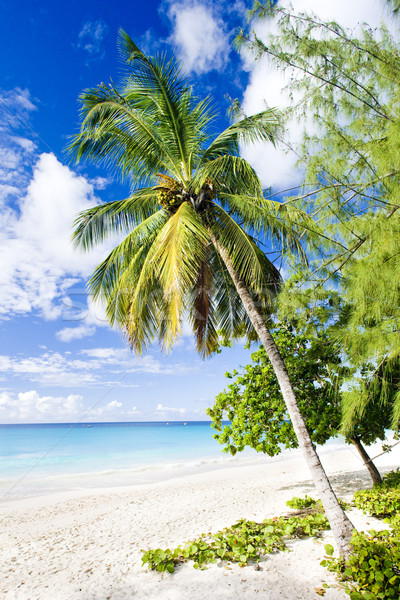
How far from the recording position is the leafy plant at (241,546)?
162 inches

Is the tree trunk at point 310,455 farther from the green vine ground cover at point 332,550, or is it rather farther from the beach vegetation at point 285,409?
the beach vegetation at point 285,409

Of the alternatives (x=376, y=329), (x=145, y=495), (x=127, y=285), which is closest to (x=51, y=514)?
(x=145, y=495)

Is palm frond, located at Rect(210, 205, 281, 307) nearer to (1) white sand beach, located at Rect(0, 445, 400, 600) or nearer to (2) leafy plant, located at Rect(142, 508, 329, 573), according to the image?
(2) leafy plant, located at Rect(142, 508, 329, 573)

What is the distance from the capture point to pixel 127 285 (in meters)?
6.63

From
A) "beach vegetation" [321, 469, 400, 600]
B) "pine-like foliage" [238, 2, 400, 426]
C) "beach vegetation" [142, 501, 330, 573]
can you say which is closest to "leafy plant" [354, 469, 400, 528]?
"beach vegetation" [321, 469, 400, 600]

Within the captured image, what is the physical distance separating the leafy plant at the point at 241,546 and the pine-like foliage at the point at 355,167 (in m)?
2.14

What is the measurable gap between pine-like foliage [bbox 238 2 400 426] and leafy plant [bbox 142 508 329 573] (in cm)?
214

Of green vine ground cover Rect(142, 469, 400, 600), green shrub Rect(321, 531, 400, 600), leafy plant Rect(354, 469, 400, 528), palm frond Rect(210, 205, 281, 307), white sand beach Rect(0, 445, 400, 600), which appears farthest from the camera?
palm frond Rect(210, 205, 281, 307)

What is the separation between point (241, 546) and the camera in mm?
4305

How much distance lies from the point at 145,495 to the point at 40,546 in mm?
5035

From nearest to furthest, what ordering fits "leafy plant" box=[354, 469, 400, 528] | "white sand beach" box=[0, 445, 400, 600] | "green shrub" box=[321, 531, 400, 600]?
"green shrub" box=[321, 531, 400, 600] < "white sand beach" box=[0, 445, 400, 600] < "leafy plant" box=[354, 469, 400, 528]

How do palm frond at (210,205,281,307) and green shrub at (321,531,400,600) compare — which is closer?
green shrub at (321,531,400,600)

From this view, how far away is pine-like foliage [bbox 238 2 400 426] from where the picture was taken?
339 centimetres

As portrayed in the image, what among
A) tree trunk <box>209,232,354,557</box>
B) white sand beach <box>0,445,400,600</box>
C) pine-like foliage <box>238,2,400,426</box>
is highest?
pine-like foliage <box>238,2,400,426</box>
